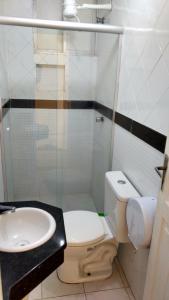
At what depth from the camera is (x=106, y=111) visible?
7.24 ft

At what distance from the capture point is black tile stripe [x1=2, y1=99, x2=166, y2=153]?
1.29 metres

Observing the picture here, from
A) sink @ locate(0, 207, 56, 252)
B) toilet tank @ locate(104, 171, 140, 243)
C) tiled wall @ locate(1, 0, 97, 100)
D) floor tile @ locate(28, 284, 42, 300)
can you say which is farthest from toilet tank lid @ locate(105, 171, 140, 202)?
tiled wall @ locate(1, 0, 97, 100)

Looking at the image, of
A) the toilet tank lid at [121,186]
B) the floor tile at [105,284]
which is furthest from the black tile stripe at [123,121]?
the floor tile at [105,284]

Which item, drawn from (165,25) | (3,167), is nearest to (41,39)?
(3,167)

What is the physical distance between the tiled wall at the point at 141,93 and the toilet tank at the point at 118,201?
0.07 m

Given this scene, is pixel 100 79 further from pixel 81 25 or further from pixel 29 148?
pixel 29 148

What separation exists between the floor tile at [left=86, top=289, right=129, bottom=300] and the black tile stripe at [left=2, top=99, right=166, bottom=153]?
112 centimetres

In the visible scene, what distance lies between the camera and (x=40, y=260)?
3.09 feet

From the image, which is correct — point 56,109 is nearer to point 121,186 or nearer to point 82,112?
point 82,112

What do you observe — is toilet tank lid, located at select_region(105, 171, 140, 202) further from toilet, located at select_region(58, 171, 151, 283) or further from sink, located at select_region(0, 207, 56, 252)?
sink, located at select_region(0, 207, 56, 252)

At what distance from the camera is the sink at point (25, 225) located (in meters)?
1.18

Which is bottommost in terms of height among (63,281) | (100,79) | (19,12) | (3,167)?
(63,281)

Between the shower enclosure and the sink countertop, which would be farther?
the shower enclosure

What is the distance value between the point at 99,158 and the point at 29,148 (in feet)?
2.49
